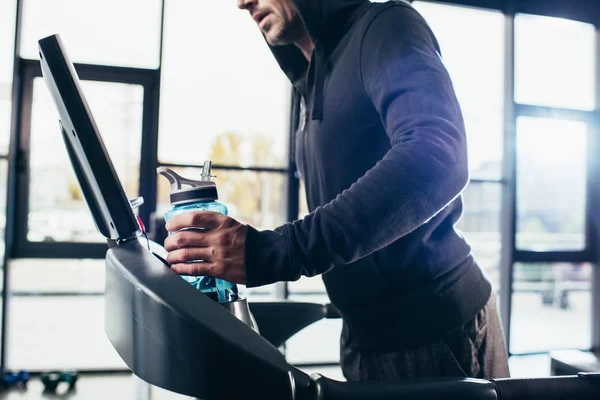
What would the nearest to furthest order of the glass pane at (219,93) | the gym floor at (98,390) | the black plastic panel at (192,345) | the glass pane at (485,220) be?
the black plastic panel at (192,345) → the gym floor at (98,390) → the glass pane at (219,93) → the glass pane at (485,220)

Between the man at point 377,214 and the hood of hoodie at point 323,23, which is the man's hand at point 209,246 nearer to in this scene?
the man at point 377,214

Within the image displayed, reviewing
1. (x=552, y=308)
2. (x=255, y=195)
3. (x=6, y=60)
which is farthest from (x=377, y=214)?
(x=552, y=308)

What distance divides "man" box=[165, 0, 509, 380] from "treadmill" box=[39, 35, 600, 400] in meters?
0.07

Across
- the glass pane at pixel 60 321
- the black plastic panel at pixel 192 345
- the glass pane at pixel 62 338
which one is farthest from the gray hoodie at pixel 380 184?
the glass pane at pixel 62 338

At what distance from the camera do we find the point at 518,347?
403 cm

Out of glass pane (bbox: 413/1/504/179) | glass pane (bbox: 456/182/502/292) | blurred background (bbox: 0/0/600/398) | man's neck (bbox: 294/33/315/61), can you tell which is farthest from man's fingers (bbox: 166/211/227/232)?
glass pane (bbox: 456/182/502/292)

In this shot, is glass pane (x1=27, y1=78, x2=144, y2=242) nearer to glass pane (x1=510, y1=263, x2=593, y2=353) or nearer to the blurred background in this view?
the blurred background

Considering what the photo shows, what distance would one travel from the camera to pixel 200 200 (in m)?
Answer: 0.51

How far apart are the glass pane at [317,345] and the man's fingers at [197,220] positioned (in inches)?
123

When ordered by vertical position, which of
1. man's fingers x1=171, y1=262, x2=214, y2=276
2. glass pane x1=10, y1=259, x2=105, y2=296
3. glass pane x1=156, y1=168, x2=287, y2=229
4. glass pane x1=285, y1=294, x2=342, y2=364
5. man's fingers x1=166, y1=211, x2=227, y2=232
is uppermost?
glass pane x1=156, y1=168, x2=287, y2=229

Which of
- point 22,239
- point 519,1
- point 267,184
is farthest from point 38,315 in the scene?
point 519,1

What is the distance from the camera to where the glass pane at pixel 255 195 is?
11.4 ft

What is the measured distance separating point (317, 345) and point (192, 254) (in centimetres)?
345

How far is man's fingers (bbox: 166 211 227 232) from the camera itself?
48 cm
